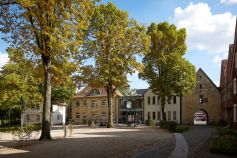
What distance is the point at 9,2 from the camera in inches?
670

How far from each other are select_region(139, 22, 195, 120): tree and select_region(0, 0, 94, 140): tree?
22881 millimetres

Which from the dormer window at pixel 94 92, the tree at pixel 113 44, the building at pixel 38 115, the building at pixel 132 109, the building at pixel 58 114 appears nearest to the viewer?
the tree at pixel 113 44

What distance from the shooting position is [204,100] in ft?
187

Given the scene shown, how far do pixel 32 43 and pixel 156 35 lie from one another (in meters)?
25.1

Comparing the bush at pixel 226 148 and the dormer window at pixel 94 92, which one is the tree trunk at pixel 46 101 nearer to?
the bush at pixel 226 148

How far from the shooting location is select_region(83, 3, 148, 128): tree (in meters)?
41.1

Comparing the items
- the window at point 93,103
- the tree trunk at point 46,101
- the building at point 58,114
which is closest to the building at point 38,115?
the building at point 58,114

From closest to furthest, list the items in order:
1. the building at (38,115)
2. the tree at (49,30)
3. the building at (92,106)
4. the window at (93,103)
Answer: the tree at (49,30)
the building at (92,106)
the building at (38,115)
the window at (93,103)

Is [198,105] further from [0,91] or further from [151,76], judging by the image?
[0,91]

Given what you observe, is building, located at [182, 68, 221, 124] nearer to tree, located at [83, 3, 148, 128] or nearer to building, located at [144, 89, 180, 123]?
building, located at [144, 89, 180, 123]

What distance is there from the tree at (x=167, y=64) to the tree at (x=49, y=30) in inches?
901

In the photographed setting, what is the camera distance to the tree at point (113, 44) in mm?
41125

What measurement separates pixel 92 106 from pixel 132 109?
31.9ft

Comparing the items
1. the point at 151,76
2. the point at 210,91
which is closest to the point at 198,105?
Result: the point at 210,91
